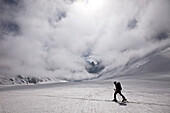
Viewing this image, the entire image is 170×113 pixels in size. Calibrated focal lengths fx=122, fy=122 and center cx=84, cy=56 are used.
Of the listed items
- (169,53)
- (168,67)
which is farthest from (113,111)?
(169,53)

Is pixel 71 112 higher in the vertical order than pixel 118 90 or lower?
lower

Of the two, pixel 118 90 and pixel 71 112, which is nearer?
pixel 71 112

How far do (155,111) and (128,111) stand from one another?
1.74 m

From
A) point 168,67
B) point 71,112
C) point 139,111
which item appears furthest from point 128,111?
point 168,67

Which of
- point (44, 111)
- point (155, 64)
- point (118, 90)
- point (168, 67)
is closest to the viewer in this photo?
point (44, 111)

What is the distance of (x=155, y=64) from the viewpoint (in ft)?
467

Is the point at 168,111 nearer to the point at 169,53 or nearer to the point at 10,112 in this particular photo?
the point at 10,112

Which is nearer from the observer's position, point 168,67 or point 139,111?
point 139,111

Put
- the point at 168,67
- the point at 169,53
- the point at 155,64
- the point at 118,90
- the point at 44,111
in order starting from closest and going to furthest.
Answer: the point at 44,111, the point at 118,90, the point at 168,67, the point at 155,64, the point at 169,53

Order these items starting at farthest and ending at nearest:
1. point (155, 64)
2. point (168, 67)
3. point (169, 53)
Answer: point (169, 53), point (155, 64), point (168, 67)

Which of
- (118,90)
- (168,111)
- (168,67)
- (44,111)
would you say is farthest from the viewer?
(168,67)

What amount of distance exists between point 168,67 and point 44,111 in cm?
14276

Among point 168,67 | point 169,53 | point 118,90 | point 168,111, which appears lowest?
point 168,111

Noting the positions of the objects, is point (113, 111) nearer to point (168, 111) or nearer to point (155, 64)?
point (168, 111)
